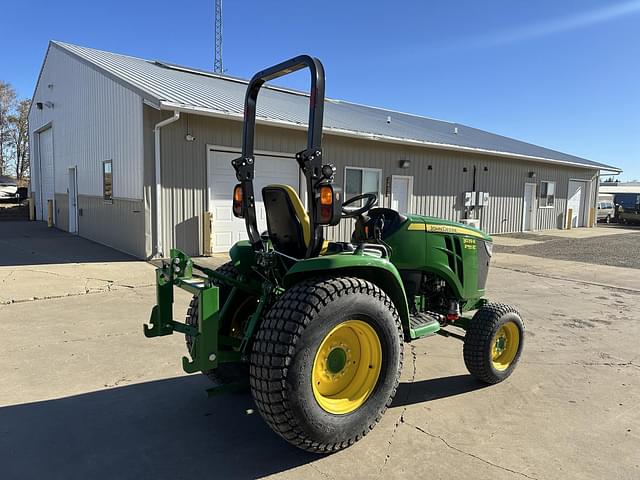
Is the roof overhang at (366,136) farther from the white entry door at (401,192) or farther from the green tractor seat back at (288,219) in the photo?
the green tractor seat back at (288,219)

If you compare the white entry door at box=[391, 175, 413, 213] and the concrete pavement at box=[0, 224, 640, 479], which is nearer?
the concrete pavement at box=[0, 224, 640, 479]

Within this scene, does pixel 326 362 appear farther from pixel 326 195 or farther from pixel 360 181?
pixel 360 181

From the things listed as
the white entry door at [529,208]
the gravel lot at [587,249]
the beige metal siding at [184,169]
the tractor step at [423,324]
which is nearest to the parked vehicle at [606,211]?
the white entry door at [529,208]

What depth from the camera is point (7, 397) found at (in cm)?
350

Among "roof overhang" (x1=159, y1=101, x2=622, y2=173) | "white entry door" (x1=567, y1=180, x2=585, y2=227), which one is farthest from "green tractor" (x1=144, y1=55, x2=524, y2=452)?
"white entry door" (x1=567, y1=180, x2=585, y2=227)

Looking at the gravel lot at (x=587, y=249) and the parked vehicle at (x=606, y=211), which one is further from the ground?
the parked vehicle at (x=606, y=211)

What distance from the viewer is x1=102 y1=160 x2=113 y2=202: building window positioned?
1155 cm

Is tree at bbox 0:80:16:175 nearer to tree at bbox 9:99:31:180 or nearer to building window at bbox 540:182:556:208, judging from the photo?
tree at bbox 9:99:31:180

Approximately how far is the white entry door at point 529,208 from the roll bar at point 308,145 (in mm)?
18620

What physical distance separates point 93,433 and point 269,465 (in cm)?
124

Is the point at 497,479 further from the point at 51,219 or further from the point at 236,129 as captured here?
the point at 51,219

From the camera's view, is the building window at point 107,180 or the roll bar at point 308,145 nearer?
the roll bar at point 308,145

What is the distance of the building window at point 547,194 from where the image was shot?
2056 centimetres

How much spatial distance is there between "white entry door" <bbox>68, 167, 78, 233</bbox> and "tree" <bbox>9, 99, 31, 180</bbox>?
102ft
